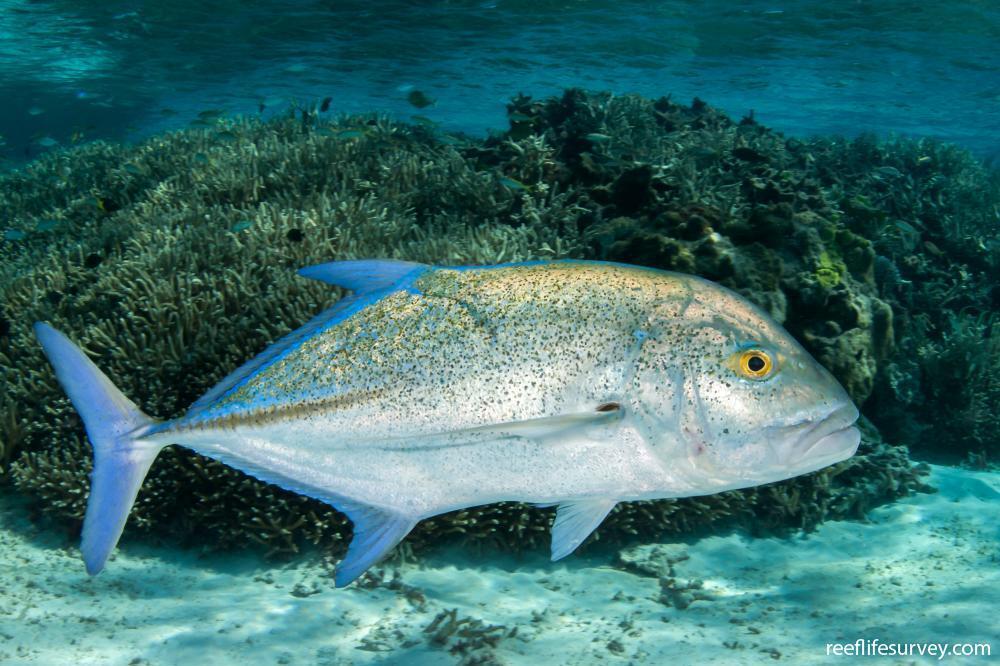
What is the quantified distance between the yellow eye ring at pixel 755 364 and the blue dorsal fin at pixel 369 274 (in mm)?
1086

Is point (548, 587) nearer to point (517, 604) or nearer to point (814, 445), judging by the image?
point (517, 604)

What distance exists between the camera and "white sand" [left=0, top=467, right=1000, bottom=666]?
3049 mm

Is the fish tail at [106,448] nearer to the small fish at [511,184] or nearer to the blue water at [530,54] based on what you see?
the small fish at [511,184]

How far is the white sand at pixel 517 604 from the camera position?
10.0 ft

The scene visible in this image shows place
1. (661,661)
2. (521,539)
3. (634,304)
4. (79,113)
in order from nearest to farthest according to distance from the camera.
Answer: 1. (634,304)
2. (661,661)
3. (521,539)
4. (79,113)

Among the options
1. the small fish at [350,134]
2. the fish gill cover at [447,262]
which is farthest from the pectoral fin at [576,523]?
the small fish at [350,134]

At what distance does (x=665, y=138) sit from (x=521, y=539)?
9.46 metres

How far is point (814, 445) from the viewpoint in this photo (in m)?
1.67

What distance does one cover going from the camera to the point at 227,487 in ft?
12.4

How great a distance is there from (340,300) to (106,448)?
948 mm

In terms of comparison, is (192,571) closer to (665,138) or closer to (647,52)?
(665,138)

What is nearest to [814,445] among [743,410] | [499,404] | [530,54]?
[743,410]

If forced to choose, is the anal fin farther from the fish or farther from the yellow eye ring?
the yellow eye ring

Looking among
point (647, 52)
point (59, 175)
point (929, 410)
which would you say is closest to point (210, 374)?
point (929, 410)
